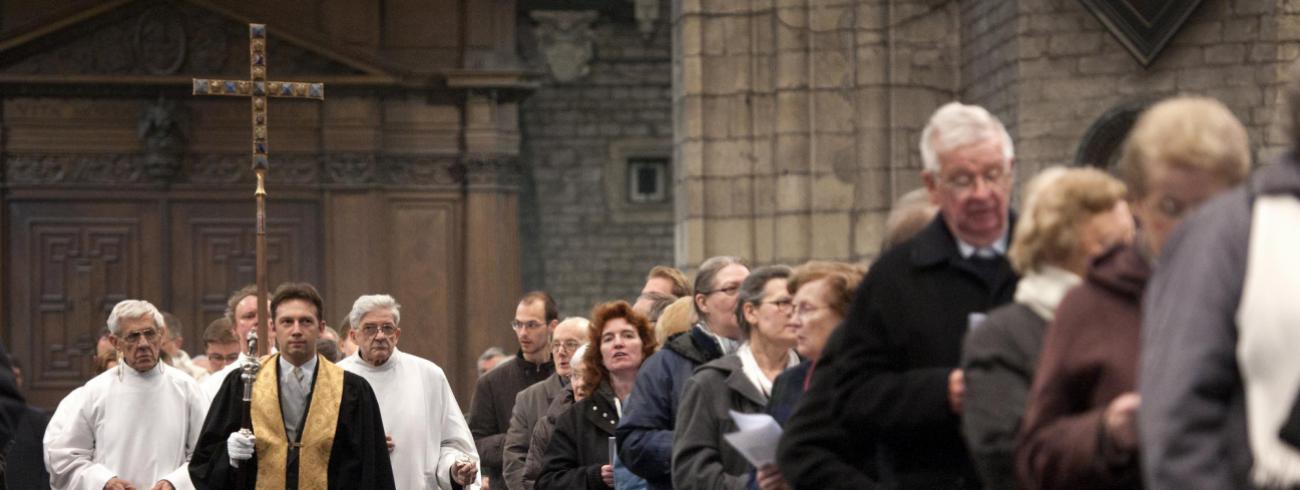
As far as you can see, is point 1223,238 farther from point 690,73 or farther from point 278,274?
point 278,274

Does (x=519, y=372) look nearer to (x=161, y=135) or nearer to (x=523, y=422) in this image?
(x=523, y=422)

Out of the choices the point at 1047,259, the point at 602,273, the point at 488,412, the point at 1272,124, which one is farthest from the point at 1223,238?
the point at 602,273

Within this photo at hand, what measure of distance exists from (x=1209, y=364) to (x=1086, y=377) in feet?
1.35

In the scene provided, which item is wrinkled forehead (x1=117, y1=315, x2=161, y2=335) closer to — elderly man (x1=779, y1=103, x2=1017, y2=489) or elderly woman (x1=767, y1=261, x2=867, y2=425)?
elderly woman (x1=767, y1=261, x2=867, y2=425)

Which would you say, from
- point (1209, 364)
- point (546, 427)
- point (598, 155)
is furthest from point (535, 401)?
point (598, 155)

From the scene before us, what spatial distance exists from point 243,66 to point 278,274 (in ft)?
6.04

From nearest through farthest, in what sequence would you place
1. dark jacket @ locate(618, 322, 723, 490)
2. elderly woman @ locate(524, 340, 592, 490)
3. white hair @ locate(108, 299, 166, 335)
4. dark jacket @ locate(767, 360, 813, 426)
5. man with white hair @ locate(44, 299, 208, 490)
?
dark jacket @ locate(767, 360, 813, 426), dark jacket @ locate(618, 322, 723, 490), elderly woman @ locate(524, 340, 592, 490), white hair @ locate(108, 299, 166, 335), man with white hair @ locate(44, 299, 208, 490)

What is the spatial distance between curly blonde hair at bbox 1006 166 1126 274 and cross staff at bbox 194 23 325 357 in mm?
4652

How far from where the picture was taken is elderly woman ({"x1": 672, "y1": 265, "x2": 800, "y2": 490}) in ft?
19.0

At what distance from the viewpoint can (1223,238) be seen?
288cm

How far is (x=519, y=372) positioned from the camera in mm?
9664

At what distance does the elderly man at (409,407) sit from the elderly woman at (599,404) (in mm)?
909

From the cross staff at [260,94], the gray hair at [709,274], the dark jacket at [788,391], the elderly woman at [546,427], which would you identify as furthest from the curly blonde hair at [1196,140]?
the cross staff at [260,94]

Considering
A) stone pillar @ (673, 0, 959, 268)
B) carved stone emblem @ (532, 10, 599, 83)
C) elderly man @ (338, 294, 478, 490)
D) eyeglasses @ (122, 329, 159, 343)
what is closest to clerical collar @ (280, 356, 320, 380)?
elderly man @ (338, 294, 478, 490)
